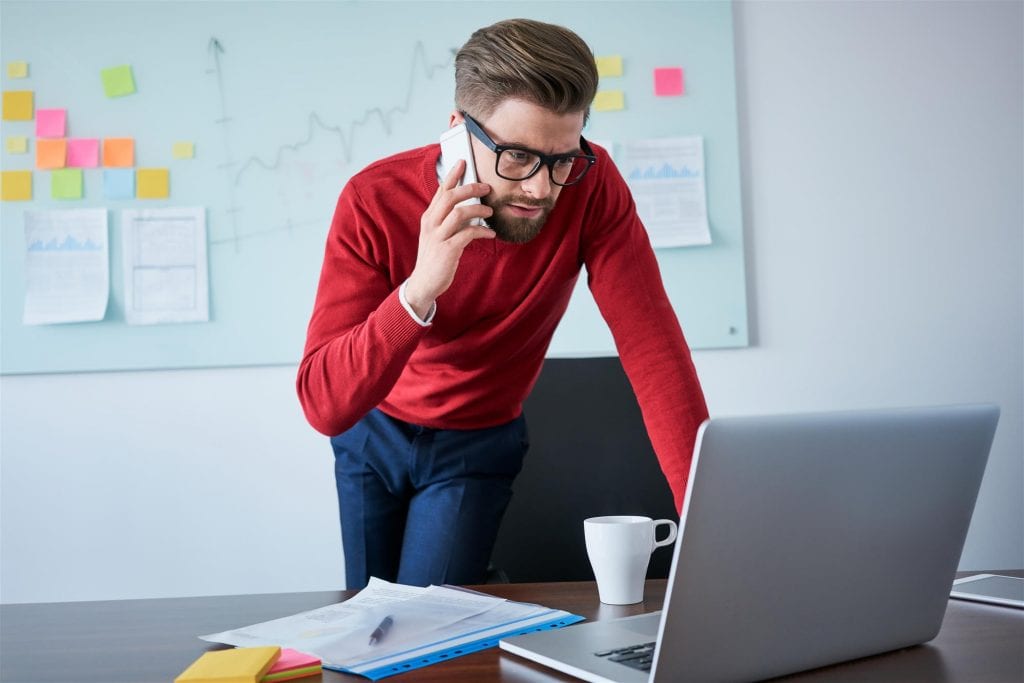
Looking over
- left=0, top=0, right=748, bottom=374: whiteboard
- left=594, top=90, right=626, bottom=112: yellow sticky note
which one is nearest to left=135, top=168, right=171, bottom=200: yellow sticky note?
left=0, top=0, right=748, bottom=374: whiteboard

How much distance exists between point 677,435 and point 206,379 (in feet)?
5.69

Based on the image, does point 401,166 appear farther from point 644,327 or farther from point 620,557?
point 620,557

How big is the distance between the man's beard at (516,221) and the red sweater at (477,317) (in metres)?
0.07

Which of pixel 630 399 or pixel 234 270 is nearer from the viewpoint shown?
pixel 630 399

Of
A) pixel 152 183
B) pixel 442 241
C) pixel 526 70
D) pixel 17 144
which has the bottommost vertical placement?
pixel 442 241

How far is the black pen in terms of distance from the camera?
35.1 inches

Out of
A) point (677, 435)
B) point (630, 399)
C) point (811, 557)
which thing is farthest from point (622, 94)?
point (811, 557)

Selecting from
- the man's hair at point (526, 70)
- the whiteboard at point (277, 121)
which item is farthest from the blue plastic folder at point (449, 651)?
the whiteboard at point (277, 121)

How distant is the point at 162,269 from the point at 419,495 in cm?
140

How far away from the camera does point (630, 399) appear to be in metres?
1.86

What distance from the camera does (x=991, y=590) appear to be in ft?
3.48

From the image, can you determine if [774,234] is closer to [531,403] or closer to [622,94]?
[622,94]

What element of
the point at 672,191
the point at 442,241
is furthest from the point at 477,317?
the point at 672,191

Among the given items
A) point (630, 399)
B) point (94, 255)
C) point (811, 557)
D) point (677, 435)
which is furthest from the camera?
point (94, 255)
